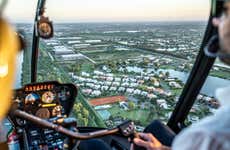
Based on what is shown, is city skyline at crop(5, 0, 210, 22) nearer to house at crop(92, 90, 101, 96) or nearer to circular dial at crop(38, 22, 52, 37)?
circular dial at crop(38, 22, 52, 37)

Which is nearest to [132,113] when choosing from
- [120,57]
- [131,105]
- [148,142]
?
[131,105]

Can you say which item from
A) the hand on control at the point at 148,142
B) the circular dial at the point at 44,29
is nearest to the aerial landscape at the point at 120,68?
the circular dial at the point at 44,29

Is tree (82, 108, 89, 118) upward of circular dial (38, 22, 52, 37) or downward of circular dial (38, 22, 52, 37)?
downward

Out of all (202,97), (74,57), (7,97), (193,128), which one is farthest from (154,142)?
(74,57)

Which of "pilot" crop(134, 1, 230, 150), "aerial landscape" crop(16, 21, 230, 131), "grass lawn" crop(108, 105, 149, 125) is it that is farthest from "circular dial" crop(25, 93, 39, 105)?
"pilot" crop(134, 1, 230, 150)

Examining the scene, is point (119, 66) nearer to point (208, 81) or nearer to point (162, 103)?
point (162, 103)

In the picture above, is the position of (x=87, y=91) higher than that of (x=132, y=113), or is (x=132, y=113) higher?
(x=87, y=91)

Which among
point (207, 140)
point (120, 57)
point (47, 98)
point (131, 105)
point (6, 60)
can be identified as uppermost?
point (6, 60)
